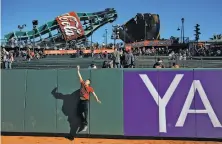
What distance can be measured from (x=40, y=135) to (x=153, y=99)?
3715 mm

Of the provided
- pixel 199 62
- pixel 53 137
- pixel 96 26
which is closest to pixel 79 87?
pixel 53 137

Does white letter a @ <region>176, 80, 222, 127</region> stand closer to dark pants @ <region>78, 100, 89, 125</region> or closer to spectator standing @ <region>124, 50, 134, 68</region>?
dark pants @ <region>78, 100, 89, 125</region>

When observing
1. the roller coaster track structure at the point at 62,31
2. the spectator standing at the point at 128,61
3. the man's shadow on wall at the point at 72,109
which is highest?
the roller coaster track structure at the point at 62,31

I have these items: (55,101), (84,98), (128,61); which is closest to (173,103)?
(84,98)

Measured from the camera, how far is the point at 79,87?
11.4m

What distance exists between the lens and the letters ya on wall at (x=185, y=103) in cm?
1089

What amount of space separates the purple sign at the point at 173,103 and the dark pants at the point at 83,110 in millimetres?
1195

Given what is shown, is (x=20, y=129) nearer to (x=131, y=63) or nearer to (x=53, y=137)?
(x=53, y=137)

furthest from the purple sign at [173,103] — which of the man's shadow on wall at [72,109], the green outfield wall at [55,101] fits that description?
the man's shadow on wall at [72,109]

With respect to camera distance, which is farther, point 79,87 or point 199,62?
point 199,62

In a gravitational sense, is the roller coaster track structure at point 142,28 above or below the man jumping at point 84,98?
above

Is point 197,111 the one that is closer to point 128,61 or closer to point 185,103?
point 185,103

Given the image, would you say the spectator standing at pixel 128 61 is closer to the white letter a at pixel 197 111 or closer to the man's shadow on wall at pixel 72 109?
the man's shadow on wall at pixel 72 109

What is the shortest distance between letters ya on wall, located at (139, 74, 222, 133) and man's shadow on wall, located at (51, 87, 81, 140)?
226 cm
